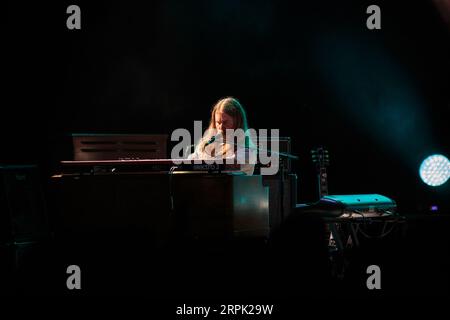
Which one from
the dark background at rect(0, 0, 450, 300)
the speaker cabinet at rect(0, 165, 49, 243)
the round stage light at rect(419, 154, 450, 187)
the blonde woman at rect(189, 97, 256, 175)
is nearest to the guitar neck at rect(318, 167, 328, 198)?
the dark background at rect(0, 0, 450, 300)

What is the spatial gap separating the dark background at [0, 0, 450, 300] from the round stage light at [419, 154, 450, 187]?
106 mm

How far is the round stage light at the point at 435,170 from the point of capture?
5.87m

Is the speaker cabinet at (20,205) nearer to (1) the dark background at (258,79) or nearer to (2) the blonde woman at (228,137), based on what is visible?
(1) the dark background at (258,79)

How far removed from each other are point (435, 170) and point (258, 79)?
2428mm

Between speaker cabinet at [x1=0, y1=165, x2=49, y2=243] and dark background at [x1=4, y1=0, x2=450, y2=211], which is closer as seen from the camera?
speaker cabinet at [x1=0, y1=165, x2=49, y2=243]

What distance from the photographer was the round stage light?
5.87m

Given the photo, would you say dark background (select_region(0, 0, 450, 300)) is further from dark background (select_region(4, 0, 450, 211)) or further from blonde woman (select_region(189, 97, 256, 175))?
blonde woman (select_region(189, 97, 256, 175))

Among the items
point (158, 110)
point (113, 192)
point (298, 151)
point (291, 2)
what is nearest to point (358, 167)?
point (298, 151)

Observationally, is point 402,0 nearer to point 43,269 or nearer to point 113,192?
point 113,192

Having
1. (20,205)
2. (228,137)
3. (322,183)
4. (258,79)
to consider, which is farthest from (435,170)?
(20,205)

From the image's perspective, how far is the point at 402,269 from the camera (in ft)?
13.7

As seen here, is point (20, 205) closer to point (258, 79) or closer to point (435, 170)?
point (258, 79)

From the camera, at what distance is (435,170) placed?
5910mm
